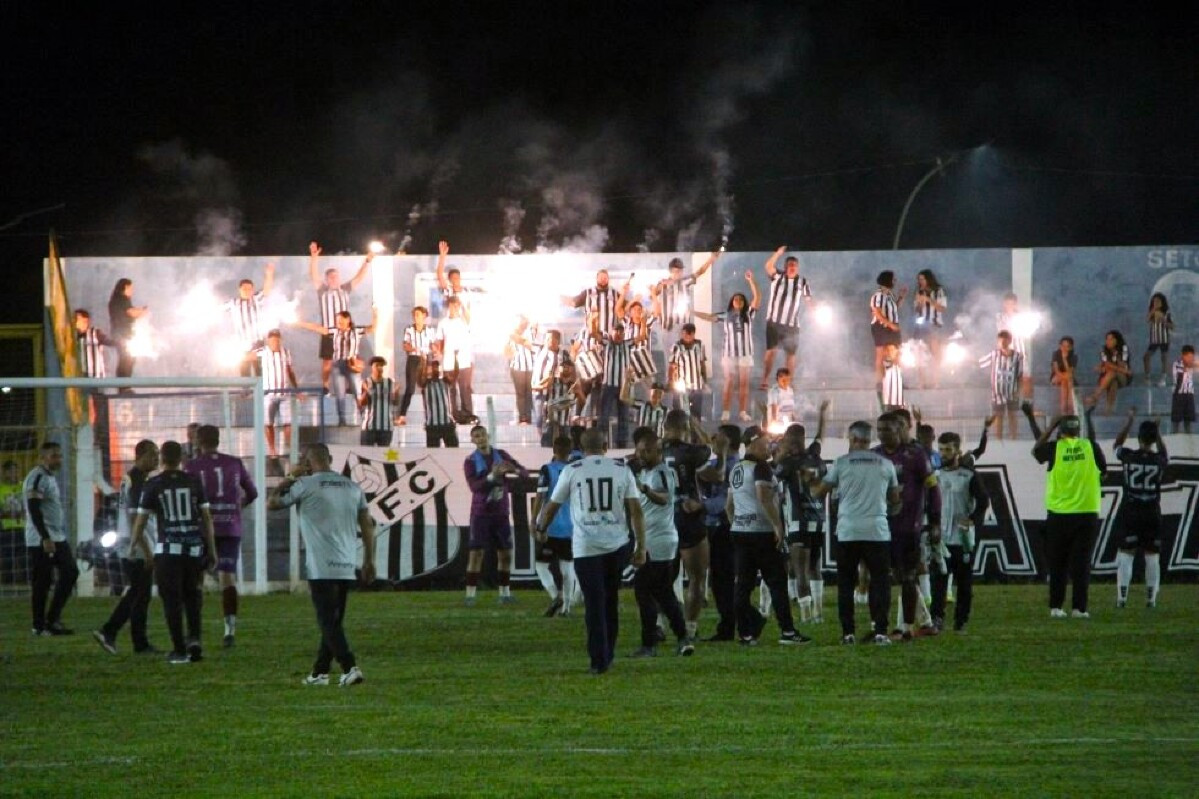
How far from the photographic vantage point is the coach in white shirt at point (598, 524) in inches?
540

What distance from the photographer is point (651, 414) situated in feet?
98.6

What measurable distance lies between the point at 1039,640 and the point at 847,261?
17370 mm

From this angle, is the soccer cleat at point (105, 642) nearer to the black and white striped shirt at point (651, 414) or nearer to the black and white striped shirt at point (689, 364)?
the black and white striped shirt at point (651, 414)

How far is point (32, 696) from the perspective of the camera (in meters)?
13.2

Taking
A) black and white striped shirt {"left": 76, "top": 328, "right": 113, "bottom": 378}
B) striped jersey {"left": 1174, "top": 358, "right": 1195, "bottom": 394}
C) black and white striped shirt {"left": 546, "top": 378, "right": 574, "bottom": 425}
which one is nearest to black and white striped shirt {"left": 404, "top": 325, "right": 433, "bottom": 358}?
black and white striped shirt {"left": 546, "top": 378, "right": 574, "bottom": 425}

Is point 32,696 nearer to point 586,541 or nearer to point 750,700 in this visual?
point 586,541

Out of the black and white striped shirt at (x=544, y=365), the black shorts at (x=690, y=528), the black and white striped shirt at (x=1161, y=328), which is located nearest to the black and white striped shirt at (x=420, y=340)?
the black and white striped shirt at (x=544, y=365)

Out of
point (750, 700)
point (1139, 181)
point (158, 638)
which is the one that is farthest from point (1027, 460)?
point (1139, 181)

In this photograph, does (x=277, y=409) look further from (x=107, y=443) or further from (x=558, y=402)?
(x=558, y=402)

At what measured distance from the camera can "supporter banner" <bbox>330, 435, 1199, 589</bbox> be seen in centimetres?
2659

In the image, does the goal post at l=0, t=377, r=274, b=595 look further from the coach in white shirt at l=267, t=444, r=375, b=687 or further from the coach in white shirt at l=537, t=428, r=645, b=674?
the coach in white shirt at l=537, t=428, r=645, b=674

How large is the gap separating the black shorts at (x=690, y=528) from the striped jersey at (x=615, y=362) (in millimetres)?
15034

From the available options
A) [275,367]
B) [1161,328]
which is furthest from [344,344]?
[1161,328]

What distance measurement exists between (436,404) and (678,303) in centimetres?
501
